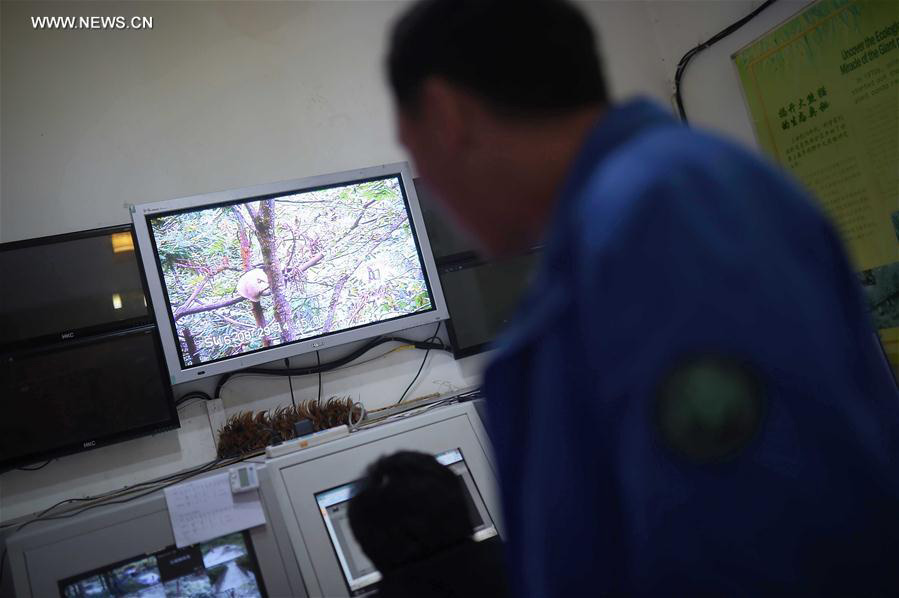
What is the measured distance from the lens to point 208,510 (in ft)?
5.44

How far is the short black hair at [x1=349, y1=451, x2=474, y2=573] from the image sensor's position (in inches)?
44.7

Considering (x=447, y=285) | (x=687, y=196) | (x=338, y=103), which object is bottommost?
(x=687, y=196)

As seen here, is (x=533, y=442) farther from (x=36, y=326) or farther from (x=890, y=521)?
(x=36, y=326)

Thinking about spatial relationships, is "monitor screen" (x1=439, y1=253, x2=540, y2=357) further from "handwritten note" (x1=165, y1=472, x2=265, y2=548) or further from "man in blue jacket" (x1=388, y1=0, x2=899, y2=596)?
"man in blue jacket" (x1=388, y1=0, x2=899, y2=596)

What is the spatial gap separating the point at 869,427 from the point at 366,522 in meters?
0.82

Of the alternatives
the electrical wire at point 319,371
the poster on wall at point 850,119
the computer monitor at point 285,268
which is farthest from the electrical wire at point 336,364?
the poster on wall at point 850,119

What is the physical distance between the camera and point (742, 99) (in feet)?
8.71

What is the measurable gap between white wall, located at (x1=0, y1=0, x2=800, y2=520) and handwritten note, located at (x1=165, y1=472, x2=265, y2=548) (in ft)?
1.91

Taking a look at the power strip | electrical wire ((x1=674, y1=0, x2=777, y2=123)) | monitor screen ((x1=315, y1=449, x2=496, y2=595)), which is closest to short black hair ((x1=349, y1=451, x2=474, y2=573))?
monitor screen ((x1=315, y1=449, x2=496, y2=595))

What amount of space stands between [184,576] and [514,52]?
4.69 feet

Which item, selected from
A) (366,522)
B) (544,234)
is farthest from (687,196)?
(366,522)

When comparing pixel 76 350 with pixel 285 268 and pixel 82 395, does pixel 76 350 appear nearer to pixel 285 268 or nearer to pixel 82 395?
pixel 82 395

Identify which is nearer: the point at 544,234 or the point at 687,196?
the point at 687,196

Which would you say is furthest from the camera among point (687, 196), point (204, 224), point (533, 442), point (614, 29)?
point (614, 29)
